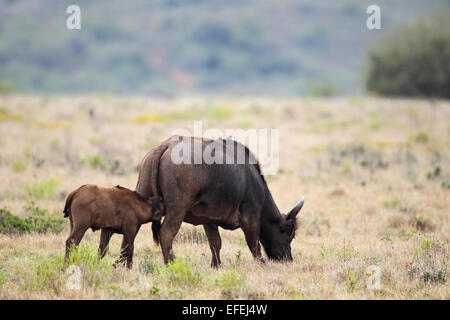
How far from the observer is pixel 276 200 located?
1338cm

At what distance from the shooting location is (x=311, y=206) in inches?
508

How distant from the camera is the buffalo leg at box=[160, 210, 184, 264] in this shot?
786 cm

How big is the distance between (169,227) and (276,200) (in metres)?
5.78

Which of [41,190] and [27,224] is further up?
[41,190]

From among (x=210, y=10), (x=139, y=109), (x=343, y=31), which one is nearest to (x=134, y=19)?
(x=210, y=10)

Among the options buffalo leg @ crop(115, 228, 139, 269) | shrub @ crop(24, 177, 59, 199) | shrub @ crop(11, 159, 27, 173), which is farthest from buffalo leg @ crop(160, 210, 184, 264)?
shrub @ crop(11, 159, 27, 173)

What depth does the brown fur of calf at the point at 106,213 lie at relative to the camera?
767 centimetres

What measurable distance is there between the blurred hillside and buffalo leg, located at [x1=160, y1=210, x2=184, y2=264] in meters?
82.8

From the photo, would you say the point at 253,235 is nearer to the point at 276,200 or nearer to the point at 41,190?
the point at 276,200

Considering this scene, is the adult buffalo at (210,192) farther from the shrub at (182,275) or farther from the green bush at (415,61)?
the green bush at (415,61)

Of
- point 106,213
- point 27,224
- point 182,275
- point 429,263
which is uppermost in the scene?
point 106,213

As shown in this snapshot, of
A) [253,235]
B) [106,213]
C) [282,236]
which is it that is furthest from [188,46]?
[106,213]

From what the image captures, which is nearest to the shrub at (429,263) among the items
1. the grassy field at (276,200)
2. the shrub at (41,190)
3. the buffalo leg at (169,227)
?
the grassy field at (276,200)
